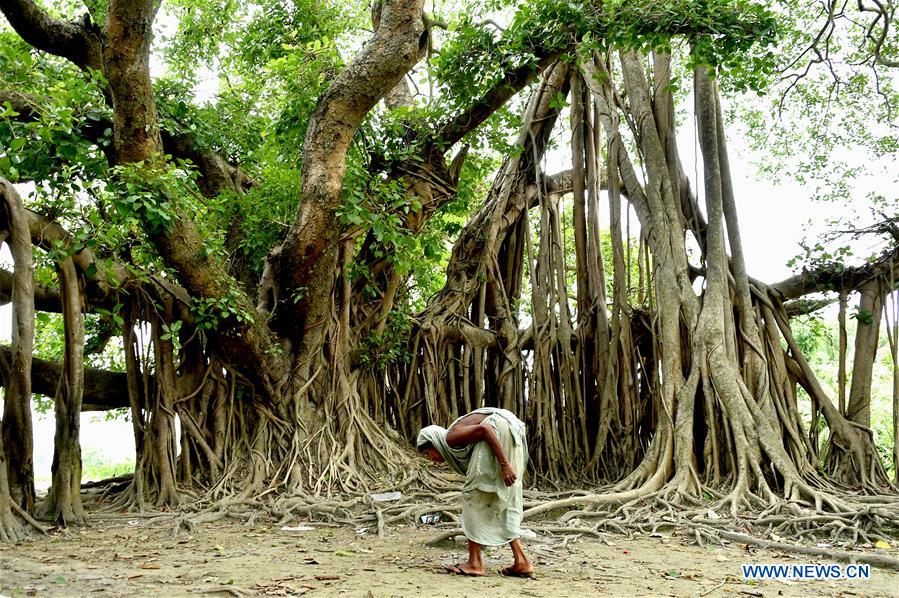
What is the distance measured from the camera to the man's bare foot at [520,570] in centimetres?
338

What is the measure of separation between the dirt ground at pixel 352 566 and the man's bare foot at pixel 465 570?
59 millimetres

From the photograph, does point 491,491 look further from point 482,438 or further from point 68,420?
point 68,420

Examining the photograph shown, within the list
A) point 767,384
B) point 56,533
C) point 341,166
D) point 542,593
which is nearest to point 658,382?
point 767,384

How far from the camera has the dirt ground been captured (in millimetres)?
3062

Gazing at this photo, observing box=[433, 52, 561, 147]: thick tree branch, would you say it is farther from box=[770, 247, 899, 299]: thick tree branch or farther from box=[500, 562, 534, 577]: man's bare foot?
box=[500, 562, 534, 577]: man's bare foot

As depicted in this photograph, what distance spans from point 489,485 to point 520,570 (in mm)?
399

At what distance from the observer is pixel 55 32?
5.20m

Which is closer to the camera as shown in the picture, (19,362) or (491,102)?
(19,362)

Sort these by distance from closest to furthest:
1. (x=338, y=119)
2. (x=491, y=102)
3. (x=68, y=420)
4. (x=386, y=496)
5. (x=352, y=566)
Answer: (x=352, y=566)
(x=68, y=420)
(x=338, y=119)
(x=386, y=496)
(x=491, y=102)

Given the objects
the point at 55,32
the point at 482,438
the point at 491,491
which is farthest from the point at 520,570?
the point at 55,32

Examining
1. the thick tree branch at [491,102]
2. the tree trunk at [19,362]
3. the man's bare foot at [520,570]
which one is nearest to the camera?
the man's bare foot at [520,570]

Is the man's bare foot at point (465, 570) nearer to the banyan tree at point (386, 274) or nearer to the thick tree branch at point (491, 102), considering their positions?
the banyan tree at point (386, 274)

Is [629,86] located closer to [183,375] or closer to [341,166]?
[341,166]

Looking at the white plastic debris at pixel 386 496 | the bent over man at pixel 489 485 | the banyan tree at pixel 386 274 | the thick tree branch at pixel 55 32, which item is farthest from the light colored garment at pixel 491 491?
the thick tree branch at pixel 55 32
